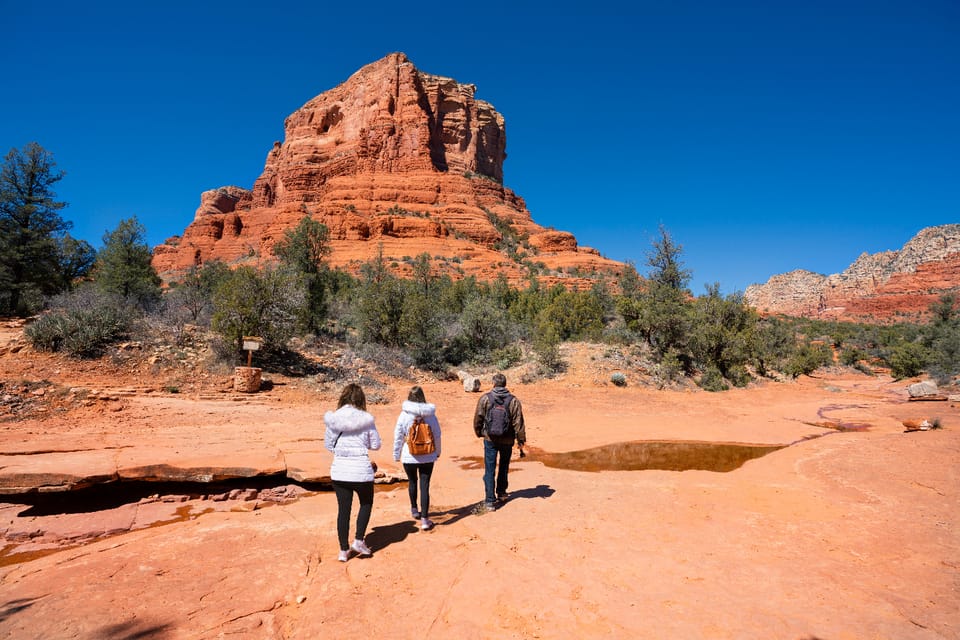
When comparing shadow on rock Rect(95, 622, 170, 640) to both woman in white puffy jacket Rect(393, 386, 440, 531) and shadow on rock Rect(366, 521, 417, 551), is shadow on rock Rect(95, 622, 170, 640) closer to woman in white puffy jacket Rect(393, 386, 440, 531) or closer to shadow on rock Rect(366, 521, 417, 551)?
shadow on rock Rect(366, 521, 417, 551)

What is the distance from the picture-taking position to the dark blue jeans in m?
5.45

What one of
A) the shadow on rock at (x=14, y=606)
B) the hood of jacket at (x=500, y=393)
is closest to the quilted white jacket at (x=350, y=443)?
the hood of jacket at (x=500, y=393)

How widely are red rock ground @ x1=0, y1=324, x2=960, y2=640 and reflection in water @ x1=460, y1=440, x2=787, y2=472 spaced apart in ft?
1.58

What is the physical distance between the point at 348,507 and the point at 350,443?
0.58 metres

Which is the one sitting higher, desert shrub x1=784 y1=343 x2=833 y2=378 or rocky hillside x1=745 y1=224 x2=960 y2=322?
rocky hillside x1=745 y1=224 x2=960 y2=322

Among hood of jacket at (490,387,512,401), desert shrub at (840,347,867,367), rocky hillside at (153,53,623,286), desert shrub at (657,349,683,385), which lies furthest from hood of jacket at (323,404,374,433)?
rocky hillside at (153,53,623,286)

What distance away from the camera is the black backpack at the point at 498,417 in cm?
547

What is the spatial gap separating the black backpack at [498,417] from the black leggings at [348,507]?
172 cm

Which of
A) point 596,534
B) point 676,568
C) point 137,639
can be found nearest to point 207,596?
point 137,639

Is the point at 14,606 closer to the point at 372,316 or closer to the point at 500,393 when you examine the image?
the point at 500,393

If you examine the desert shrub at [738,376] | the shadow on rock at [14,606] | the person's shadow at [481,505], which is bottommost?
the person's shadow at [481,505]

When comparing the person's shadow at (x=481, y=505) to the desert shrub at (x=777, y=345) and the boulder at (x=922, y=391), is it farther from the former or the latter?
the desert shrub at (x=777, y=345)

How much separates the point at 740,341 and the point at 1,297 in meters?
29.4

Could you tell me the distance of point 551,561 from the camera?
13.2 feet
